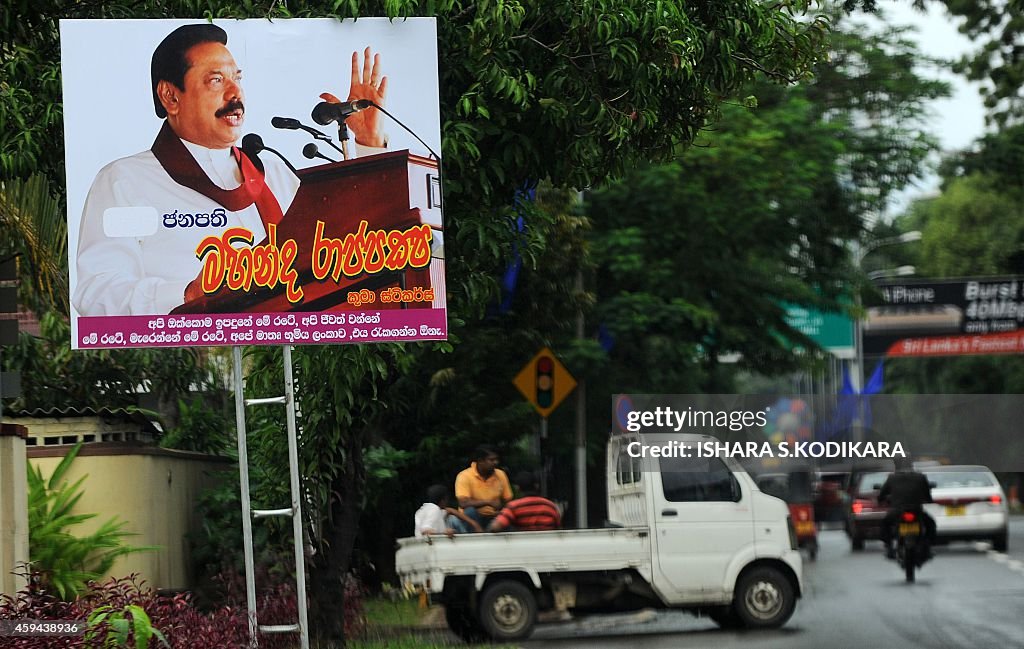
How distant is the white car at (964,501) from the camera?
38.4 feet

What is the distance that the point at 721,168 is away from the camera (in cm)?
1836

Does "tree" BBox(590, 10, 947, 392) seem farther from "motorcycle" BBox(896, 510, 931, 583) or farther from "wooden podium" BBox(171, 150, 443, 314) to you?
"wooden podium" BBox(171, 150, 443, 314)

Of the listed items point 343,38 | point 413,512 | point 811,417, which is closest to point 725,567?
point 811,417

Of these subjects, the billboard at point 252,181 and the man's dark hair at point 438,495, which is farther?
the man's dark hair at point 438,495

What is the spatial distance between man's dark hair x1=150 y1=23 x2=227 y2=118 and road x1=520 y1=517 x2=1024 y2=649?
5.94 meters

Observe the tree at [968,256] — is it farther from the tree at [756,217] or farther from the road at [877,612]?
the road at [877,612]

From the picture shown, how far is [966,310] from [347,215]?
22575mm

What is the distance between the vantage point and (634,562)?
12.3m

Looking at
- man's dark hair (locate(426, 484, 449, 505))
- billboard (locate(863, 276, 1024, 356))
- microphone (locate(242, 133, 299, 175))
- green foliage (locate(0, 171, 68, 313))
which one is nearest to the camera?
microphone (locate(242, 133, 299, 175))

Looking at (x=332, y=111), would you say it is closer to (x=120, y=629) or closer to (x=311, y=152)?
(x=311, y=152)

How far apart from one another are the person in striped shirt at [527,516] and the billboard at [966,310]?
1746cm

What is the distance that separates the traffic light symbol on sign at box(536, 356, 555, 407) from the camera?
1581 centimetres

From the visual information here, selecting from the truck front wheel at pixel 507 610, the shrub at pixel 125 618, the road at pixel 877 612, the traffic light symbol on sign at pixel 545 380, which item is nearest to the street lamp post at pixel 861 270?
the road at pixel 877 612

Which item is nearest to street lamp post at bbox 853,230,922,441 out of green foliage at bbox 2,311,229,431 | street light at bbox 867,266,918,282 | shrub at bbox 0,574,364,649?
street light at bbox 867,266,918,282
